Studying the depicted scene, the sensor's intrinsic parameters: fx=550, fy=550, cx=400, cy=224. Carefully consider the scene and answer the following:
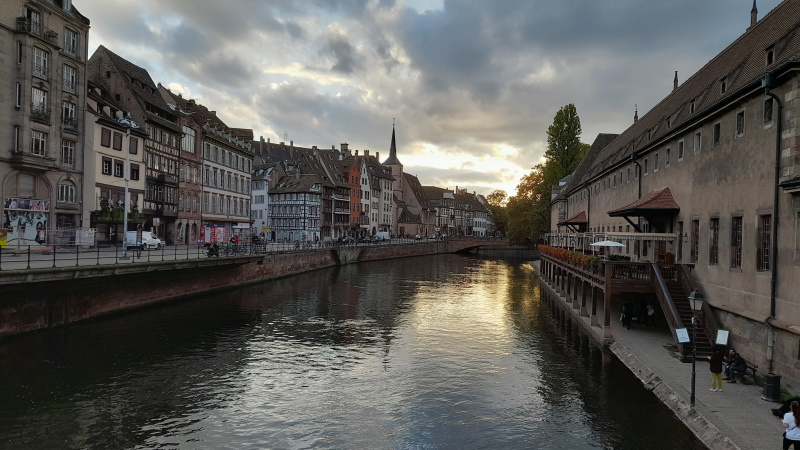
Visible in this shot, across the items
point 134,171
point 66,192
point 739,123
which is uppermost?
point 134,171

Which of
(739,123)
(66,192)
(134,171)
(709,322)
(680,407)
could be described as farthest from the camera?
(134,171)

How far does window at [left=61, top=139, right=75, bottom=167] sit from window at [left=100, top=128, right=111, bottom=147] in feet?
11.8

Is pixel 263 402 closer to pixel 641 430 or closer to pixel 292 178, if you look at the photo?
pixel 641 430

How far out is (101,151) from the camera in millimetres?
45594

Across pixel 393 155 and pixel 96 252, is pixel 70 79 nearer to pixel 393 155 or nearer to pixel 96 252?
pixel 96 252

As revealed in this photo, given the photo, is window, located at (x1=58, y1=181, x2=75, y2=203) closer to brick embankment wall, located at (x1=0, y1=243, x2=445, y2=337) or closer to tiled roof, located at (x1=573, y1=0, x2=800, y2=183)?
brick embankment wall, located at (x1=0, y1=243, x2=445, y2=337)

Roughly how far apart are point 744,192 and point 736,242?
6.56ft

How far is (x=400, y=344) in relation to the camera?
1092 inches

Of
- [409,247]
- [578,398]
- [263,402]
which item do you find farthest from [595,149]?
[263,402]

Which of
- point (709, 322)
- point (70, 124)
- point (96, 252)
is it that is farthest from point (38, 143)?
point (709, 322)

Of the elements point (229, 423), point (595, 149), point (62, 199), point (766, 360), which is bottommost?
point (229, 423)

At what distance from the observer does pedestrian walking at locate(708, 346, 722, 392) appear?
1691 cm

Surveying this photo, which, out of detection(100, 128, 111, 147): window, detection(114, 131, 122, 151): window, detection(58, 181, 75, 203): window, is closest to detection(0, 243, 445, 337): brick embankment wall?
detection(58, 181, 75, 203): window

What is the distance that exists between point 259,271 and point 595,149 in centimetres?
4251
